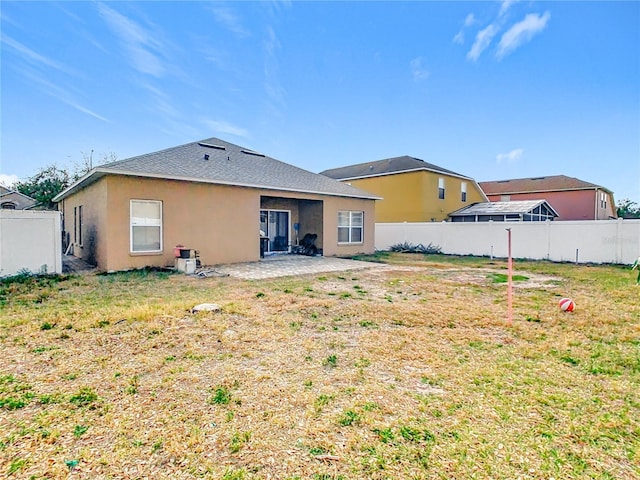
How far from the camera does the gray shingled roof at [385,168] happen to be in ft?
75.8

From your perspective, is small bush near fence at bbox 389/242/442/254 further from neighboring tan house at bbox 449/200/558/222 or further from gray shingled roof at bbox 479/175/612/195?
gray shingled roof at bbox 479/175/612/195

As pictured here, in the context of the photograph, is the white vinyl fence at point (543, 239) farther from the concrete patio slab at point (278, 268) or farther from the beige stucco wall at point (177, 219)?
the beige stucco wall at point (177, 219)

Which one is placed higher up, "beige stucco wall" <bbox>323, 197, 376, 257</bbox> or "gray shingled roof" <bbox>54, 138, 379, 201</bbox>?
"gray shingled roof" <bbox>54, 138, 379, 201</bbox>

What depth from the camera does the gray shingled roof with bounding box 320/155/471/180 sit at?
23.1 m

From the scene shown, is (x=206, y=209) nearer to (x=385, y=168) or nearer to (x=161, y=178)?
(x=161, y=178)

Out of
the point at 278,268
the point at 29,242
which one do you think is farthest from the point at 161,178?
the point at 278,268

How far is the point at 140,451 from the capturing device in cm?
222

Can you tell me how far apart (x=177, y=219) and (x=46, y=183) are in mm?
27349

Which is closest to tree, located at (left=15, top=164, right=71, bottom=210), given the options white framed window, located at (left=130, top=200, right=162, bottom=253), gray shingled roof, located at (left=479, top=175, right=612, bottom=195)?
white framed window, located at (left=130, top=200, right=162, bottom=253)

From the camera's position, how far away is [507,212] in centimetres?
2098

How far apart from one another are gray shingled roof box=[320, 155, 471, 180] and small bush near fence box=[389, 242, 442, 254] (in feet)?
20.0

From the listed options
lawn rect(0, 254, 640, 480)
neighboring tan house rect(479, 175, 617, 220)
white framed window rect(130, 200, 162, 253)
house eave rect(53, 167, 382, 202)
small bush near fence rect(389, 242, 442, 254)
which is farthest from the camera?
neighboring tan house rect(479, 175, 617, 220)

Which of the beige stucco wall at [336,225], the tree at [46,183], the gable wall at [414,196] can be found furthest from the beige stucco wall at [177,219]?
the tree at [46,183]

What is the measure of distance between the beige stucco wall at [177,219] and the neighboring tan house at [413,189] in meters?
9.94
